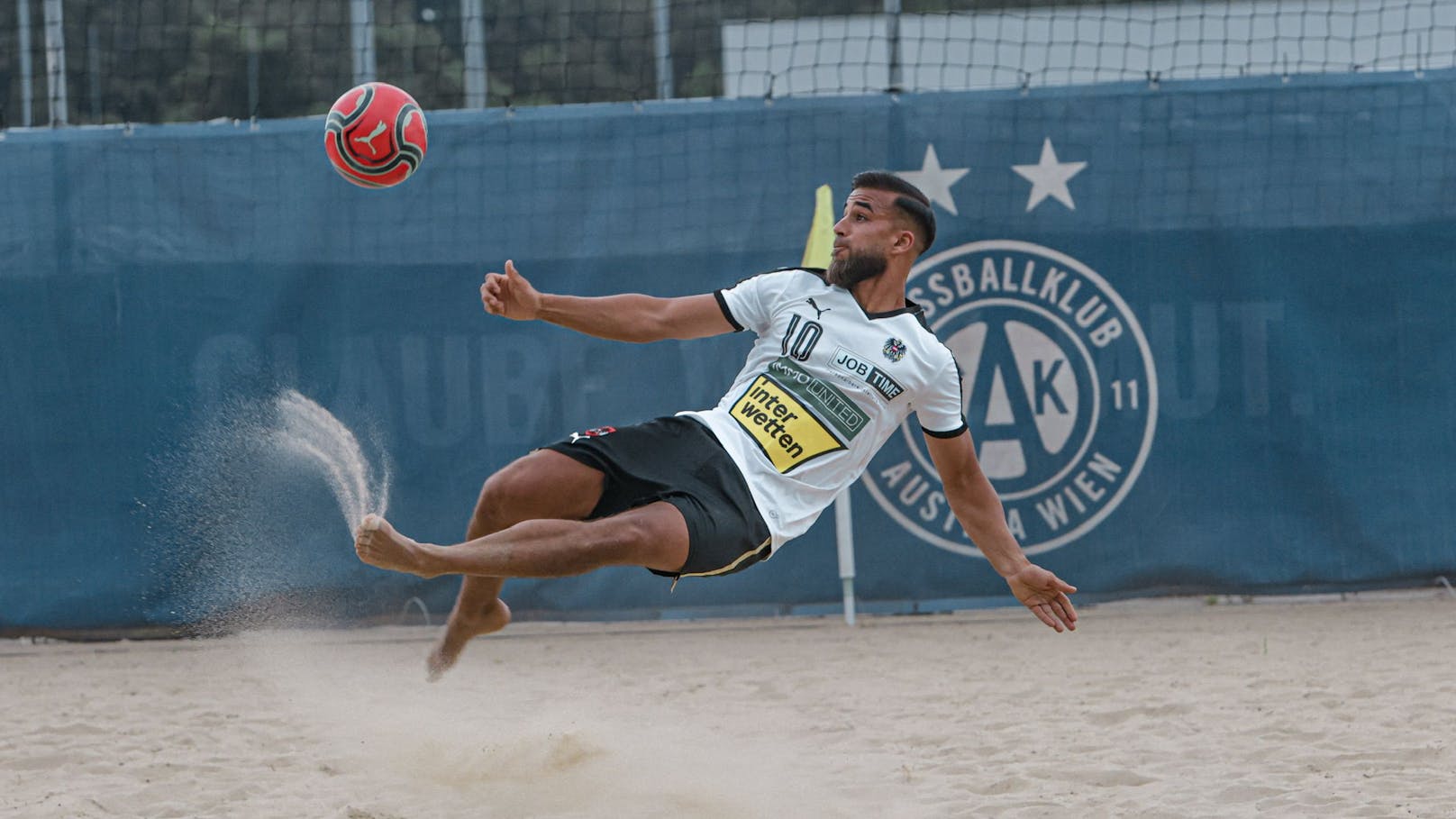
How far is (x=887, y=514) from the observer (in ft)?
25.2

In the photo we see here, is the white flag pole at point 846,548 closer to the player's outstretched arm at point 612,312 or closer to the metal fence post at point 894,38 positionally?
the metal fence post at point 894,38

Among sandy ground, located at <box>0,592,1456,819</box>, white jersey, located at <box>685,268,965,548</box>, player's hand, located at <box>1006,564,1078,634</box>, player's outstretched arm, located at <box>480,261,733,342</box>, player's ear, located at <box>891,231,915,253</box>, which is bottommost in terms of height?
sandy ground, located at <box>0,592,1456,819</box>

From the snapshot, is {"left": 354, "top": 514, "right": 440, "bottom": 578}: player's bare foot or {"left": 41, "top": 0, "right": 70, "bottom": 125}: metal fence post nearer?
{"left": 354, "top": 514, "right": 440, "bottom": 578}: player's bare foot

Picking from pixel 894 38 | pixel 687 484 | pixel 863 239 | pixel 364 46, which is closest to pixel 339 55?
pixel 364 46

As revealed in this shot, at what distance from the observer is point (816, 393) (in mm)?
4449

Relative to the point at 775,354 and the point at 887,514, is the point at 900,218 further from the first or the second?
the point at 887,514

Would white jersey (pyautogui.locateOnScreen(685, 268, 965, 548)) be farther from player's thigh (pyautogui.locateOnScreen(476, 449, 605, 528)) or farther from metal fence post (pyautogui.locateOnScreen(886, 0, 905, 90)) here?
metal fence post (pyautogui.locateOnScreen(886, 0, 905, 90))

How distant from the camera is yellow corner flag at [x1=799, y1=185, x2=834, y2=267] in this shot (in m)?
7.14

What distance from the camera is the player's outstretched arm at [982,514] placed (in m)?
4.39

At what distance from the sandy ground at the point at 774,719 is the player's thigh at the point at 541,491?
996 mm

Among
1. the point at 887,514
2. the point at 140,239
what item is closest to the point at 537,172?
the point at 140,239

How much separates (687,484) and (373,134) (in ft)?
4.97

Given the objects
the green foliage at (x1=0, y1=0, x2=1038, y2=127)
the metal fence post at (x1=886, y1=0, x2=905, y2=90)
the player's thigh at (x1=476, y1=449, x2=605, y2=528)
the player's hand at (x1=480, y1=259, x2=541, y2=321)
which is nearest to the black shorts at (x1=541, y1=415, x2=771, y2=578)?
the player's thigh at (x1=476, y1=449, x2=605, y2=528)

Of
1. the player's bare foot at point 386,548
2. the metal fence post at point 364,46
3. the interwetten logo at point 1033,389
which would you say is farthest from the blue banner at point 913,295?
the player's bare foot at point 386,548
